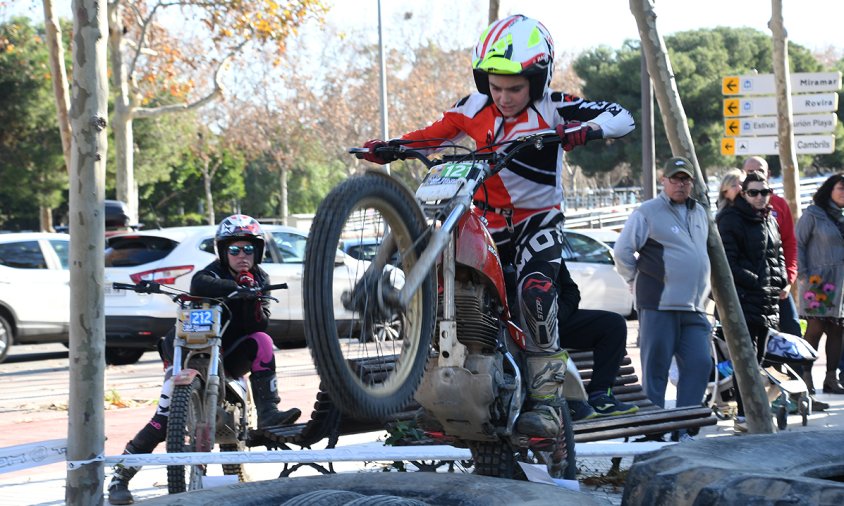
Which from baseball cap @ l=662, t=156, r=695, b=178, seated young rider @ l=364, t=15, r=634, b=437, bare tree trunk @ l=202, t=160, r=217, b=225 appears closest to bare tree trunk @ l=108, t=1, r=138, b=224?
baseball cap @ l=662, t=156, r=695, b=178

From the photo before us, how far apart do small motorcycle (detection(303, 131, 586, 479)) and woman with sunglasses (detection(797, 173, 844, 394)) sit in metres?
7.07

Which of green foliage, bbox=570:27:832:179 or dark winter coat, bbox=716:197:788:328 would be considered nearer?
dark winter coat, bbox=716:197:788:328

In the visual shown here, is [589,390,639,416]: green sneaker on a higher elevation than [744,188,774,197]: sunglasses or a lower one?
lower

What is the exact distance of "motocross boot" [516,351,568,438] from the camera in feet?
17.5

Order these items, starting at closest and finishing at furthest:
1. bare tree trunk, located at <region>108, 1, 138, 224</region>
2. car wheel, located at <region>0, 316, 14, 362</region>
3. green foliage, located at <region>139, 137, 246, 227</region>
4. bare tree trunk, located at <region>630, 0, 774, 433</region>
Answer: bare tree trunk, located at <region>630, 0, 774, 433</region>
car wheel, located at <region>0, 316, 14, 362</region>
bare tree trunk, located at <region>108, 1, 138, 224</region>
green foliage, located at <region>139, 137, 246, 227</region>

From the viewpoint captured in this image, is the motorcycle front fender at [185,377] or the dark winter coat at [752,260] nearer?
the motorcycle front fender at [185,377]

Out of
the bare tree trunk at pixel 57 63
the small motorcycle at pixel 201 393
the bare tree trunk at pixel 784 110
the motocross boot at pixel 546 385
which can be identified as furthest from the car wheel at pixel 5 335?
the motocross boot at pixel 546 385

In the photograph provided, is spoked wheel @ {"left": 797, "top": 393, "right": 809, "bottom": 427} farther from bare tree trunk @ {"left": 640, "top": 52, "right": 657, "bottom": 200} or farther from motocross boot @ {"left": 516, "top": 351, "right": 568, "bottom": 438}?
bare tree trunk @ {"left": 640, "top": 52, "right": 657, "bottom": 200}

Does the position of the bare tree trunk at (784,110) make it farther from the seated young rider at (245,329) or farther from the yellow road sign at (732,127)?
the seated young rider at (245,329)

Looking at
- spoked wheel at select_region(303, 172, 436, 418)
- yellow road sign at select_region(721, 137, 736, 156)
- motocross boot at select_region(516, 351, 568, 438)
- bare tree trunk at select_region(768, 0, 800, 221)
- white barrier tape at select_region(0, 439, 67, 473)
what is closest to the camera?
spoked wheel at select_region(303, 172, 436, 418)

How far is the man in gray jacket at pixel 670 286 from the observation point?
9.16m

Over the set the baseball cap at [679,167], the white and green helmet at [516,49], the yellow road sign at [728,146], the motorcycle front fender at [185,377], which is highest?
the yellow road sign at [728,146]

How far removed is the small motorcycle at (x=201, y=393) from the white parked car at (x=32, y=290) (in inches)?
417

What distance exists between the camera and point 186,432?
6496 millimetres
